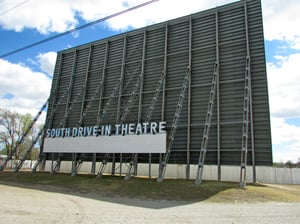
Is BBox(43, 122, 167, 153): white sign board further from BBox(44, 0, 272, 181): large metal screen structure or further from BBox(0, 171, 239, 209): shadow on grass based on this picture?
BBox(0, 171, 239, 209): shadow on grass

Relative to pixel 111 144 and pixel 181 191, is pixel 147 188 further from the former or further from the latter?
pixel 111 144

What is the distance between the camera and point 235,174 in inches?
893

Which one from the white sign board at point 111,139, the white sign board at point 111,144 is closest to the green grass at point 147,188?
the white sign board at point 111,144

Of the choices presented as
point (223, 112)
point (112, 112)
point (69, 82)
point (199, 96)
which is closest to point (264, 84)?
point (223, 112)

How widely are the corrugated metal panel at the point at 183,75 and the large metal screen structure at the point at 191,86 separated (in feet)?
0.29

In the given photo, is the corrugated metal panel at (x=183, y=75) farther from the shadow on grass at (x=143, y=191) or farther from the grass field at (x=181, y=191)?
the shadow on grass at (x=143, y=191)

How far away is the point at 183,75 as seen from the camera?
26.2m

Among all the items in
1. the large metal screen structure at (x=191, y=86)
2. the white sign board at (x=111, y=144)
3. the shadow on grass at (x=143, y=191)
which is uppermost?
the large metal screen structure at (x=191, y=86)

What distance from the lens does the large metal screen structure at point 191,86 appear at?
73.2ft

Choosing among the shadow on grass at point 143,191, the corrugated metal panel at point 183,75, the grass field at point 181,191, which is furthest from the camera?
the corrugated metal panel at point 183,75

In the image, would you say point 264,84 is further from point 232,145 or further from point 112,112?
point 112,112

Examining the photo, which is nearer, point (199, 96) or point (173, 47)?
point (199, 96)

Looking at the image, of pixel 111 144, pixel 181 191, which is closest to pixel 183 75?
pixel 111 144

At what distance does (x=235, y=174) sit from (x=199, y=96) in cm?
819
